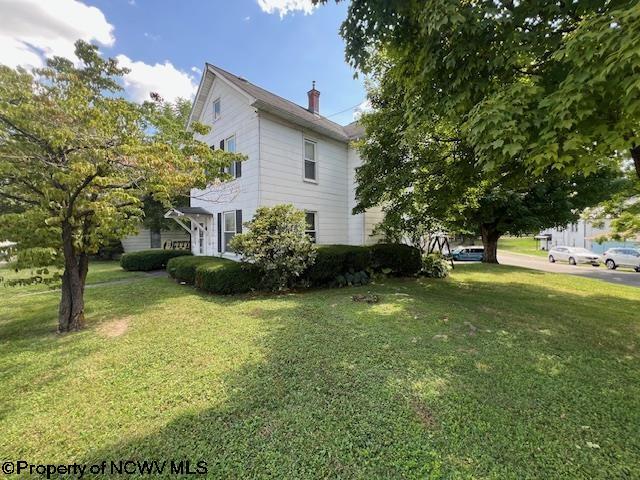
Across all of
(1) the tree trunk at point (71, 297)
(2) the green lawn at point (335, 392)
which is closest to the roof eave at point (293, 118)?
(1) the tree trunk at point (71, 297)

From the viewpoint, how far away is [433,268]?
11.7m

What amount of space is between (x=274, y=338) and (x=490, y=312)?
5005 millimetres

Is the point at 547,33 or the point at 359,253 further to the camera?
the point at 359,253

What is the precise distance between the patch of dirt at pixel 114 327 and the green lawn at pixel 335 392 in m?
0.04

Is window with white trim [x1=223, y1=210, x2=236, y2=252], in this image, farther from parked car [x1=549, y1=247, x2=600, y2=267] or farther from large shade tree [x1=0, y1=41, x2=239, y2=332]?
parked car [x1=549, y1=247, x2=600, y2=267]

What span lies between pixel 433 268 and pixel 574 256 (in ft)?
63.7

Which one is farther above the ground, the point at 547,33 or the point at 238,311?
the point at 547,33

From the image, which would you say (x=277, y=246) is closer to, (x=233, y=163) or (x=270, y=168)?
(x=270, y=168)

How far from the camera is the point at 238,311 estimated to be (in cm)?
641

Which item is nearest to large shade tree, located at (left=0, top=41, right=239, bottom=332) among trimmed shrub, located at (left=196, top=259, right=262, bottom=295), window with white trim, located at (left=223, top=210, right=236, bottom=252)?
trimmed shrub, located at (left=196, top=259, right=262, bottom=295)

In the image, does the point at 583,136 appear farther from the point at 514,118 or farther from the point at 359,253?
the point at 359,253

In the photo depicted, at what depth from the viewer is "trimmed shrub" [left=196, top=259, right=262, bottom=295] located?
820cm

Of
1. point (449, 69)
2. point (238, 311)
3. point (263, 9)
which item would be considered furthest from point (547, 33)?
point (263, 9)

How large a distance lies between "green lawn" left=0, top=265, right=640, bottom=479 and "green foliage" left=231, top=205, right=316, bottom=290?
2113 millimetres
